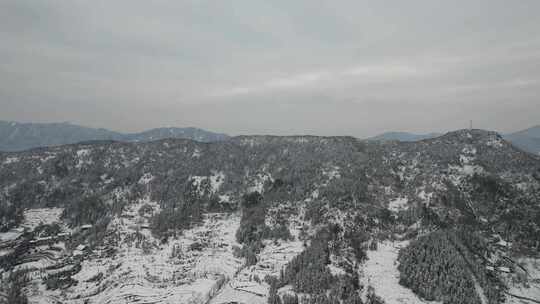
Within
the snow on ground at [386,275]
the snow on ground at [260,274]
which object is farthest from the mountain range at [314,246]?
the snow on ground at [260,274]

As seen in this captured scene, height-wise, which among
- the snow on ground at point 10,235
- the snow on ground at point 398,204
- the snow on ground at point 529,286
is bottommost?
the snow on ground at point 10,235

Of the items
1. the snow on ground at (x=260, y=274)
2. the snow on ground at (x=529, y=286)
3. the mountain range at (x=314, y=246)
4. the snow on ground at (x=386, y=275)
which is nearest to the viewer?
the snow on ground at (x=386, y=275)

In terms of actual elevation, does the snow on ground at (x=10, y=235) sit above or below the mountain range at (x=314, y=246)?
below

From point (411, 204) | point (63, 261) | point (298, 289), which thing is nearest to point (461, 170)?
point (411, 204)

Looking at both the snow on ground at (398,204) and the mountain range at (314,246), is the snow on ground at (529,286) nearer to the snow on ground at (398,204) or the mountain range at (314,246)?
the mountain range at (314,246)

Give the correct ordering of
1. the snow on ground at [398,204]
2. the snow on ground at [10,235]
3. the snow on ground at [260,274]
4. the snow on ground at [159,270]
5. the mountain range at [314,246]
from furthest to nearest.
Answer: the snow on ground at [398,204] → the snow on ground at [10,235] → the snow on ground at [159,270] → the mountain range at [314,246] → the snow on ground at [260,274]

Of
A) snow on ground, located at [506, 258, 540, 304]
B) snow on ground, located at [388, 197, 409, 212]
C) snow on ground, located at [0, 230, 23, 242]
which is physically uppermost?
snow on ground, located at [388, 197, 409, 212]

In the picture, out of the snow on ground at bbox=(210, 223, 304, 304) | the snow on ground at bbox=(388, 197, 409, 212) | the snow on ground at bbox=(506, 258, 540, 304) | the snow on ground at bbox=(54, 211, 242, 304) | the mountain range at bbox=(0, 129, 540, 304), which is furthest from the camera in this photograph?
the snow on ground at bbox=(388, 197, 409, 212)

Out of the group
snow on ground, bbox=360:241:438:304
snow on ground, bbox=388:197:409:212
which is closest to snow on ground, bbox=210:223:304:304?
snow on ground, bbox=360:241:438:304

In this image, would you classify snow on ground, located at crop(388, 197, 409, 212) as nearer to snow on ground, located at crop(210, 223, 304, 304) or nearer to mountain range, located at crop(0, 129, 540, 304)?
mountain range, located at crop(0, 129, 540, 304)
